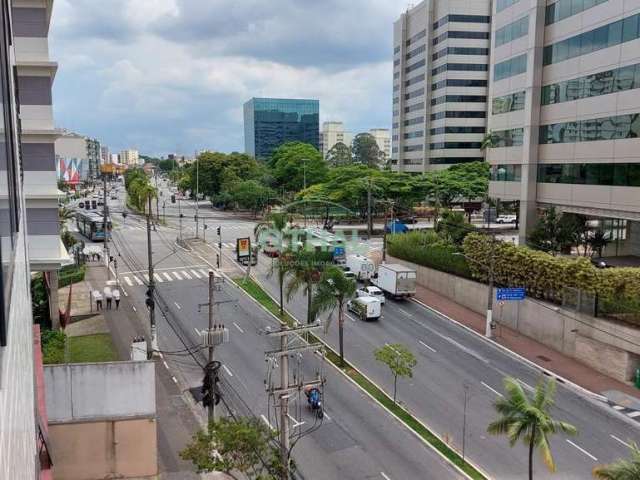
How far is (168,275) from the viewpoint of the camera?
4566 cm

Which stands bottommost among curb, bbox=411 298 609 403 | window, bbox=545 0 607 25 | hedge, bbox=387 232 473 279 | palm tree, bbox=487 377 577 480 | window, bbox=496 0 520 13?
curb, bbox=411 298 609 403

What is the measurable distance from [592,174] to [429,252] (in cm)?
1205

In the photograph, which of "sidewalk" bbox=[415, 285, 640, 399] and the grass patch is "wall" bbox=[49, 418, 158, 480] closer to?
the grass patch

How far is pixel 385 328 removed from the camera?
107 feet

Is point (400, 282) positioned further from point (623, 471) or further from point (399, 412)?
point (623, 471)

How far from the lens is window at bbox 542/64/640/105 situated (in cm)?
3244

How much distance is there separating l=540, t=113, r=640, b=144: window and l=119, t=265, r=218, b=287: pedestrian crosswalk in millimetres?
27595

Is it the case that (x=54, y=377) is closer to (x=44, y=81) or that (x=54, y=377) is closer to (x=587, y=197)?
(x=44, y=81)

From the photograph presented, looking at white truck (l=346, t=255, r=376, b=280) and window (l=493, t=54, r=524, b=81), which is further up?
window (l=493, t=54, r=524, b=81)

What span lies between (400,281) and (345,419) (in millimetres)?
Answer: 17310

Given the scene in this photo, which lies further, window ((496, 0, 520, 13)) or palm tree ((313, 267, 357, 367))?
window ((496, 0, 520, 13))

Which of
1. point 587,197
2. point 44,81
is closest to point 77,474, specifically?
point 44,81

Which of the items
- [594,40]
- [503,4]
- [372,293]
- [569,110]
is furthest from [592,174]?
[503,4]

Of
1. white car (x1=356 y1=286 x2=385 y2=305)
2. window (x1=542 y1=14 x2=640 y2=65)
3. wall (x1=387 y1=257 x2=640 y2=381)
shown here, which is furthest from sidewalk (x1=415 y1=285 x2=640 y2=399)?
window (x1=542 y1=14 x2=640 y2=65)
